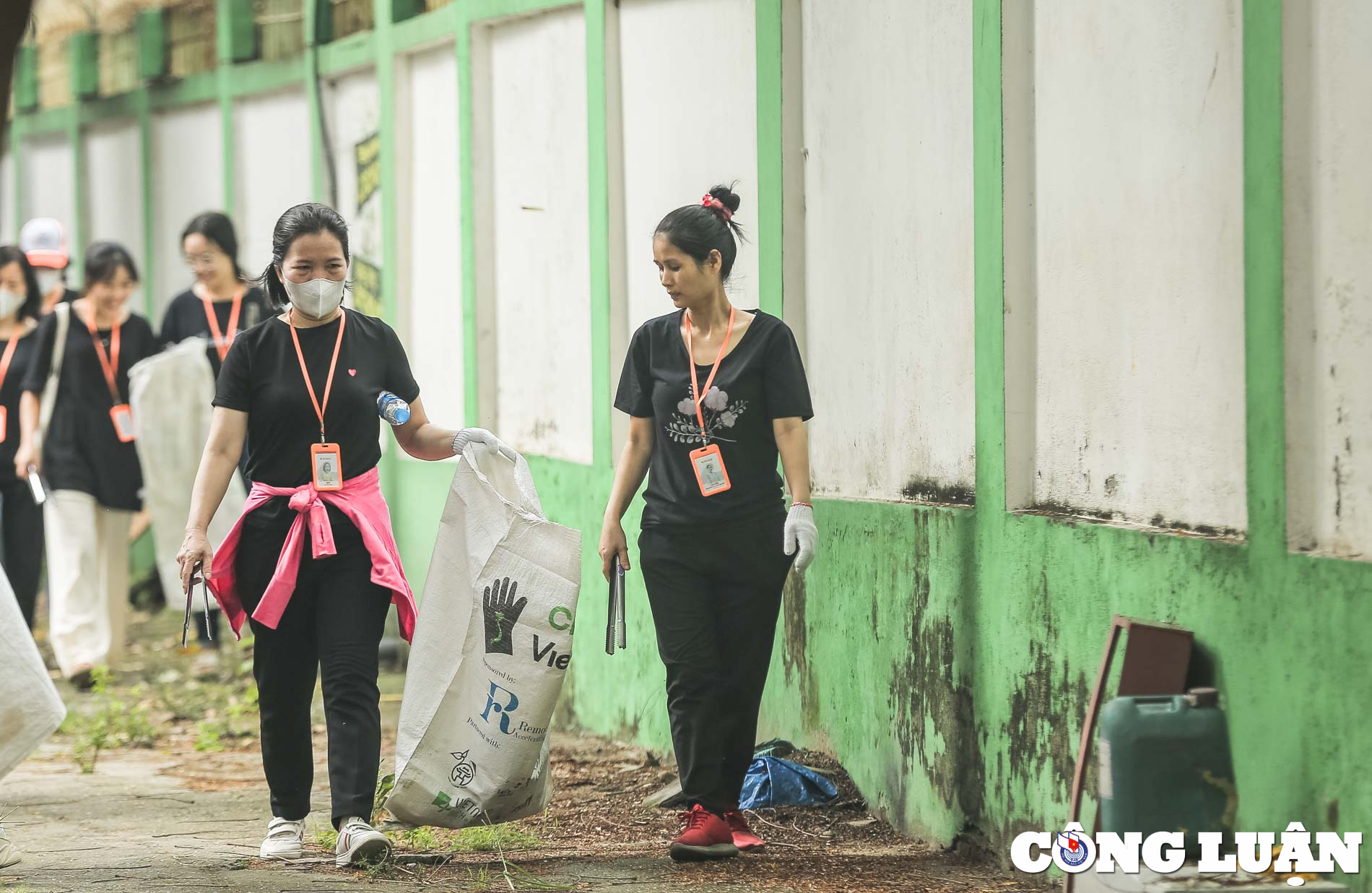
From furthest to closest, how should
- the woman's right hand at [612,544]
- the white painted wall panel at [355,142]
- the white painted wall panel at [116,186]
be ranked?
the white painted wall panel at [116,186]
the white painted wall panel at [355,142]
the woman's right hand at [612,544]

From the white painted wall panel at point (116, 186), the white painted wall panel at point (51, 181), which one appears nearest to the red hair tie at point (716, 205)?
the white painted wall panel at point (116, 186)

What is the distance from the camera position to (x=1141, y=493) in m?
4.71

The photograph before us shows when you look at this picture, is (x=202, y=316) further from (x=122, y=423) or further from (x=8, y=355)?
(x=8, y=355)

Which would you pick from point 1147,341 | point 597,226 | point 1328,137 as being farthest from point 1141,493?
point 597,226

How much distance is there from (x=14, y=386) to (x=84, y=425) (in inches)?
18.1

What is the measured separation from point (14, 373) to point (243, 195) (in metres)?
3.21

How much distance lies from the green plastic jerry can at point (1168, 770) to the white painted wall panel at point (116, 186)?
37.5 feet

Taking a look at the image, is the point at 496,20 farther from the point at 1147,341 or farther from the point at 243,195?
the point at 1147,341

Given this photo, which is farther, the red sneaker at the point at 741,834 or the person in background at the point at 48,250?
the person in background at the point at 48,250

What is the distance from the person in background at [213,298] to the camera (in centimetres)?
962

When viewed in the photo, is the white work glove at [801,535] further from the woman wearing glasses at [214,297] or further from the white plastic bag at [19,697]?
the woman wearing glasses at [214,297]

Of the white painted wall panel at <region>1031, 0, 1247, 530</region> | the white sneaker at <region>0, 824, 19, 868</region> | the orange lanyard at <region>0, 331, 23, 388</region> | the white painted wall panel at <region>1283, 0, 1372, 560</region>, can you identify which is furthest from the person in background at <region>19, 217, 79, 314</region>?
the white painted wall panel at <region>1283, 0, 1372, 560</region>

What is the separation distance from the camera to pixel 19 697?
5.22 metres

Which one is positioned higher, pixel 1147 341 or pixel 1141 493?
pixel 1147 341
